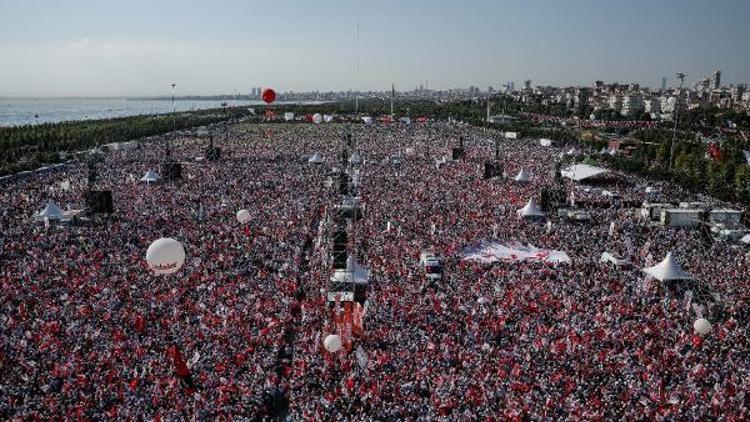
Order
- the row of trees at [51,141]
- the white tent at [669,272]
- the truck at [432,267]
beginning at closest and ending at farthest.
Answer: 1. the white tent at [669,272]
2. the truck at [432,267]
3. the row of trees at [51,141]

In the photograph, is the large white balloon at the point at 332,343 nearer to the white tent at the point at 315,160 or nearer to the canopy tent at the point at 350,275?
the canopy tent at the point at 350,275

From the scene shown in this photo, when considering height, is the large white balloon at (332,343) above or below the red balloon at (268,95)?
below

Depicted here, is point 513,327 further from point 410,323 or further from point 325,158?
point 325,158

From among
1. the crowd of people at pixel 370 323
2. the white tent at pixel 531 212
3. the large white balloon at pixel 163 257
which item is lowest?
the crowd of people at pixel 370 323

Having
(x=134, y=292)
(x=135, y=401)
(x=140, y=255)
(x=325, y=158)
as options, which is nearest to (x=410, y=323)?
(x=135, y=401)

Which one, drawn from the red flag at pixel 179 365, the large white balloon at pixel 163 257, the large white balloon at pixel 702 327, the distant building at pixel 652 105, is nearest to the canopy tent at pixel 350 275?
the large white balloon at pixel 163 257

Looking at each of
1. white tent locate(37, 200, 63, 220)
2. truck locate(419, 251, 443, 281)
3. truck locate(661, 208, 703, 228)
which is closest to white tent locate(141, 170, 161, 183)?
white tent locate(37, 200, 63, 220)
